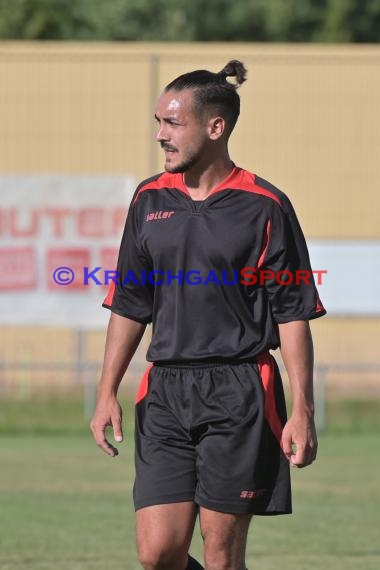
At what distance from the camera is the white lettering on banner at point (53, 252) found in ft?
68.3

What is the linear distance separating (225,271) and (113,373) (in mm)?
630

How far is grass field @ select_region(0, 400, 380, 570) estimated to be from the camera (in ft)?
30.0

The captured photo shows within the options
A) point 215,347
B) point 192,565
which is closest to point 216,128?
point 215,347

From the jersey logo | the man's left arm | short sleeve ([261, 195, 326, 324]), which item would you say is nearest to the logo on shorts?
the man's left arm

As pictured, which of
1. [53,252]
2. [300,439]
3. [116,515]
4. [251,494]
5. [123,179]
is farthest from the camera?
[123,179]

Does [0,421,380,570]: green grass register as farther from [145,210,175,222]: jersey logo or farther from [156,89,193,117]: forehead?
[156,89,193,117]: forehead

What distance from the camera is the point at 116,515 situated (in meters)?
11.3

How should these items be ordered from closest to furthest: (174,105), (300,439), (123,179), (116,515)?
(300,439) → (174,105) → (116,515) → (123,179)

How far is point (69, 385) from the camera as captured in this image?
20641mm

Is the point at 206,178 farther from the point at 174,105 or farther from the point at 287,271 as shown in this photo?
the point at 287,271

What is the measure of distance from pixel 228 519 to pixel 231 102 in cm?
155

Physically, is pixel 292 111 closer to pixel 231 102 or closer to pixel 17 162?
pixel 17 162

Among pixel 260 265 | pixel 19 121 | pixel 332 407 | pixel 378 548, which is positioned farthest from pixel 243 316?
pixel 19 121
